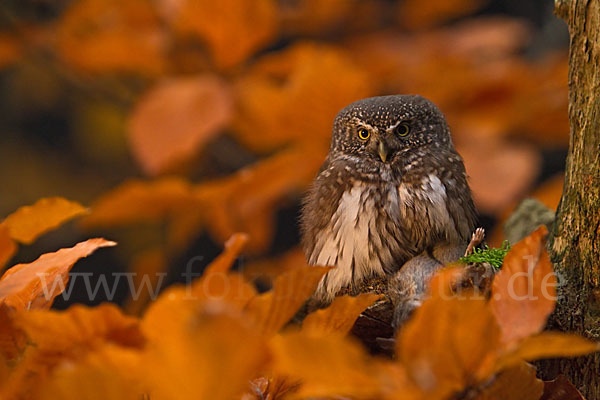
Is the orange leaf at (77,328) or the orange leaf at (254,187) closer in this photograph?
the orange leaf at (77,328)

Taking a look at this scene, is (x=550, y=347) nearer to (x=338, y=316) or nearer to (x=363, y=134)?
(x=338, y=316)

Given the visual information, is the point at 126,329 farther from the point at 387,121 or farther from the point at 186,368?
the point at 387,121

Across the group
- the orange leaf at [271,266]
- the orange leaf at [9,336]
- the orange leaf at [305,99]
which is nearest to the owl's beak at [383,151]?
the orange leaf at [305,99]

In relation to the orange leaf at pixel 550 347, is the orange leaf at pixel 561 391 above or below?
below

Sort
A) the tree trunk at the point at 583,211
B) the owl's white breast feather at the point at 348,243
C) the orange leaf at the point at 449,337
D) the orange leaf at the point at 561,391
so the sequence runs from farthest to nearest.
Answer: the owl's white breast feather at the point at 348,243
the tree trunk at the point at 583,211
the orange leaf at the point at 561,391
the orange leaf at the point at 449,337

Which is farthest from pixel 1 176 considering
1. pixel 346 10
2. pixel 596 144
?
pixel 596 144

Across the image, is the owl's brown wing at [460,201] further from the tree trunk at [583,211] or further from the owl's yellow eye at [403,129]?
the tree trunk at [583,211]

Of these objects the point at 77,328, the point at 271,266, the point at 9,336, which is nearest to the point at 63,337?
the point at 77,328

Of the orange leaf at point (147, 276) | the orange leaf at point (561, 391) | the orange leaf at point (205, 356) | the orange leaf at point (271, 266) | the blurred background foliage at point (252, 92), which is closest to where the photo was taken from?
the orange leaf at point (205, 356)
